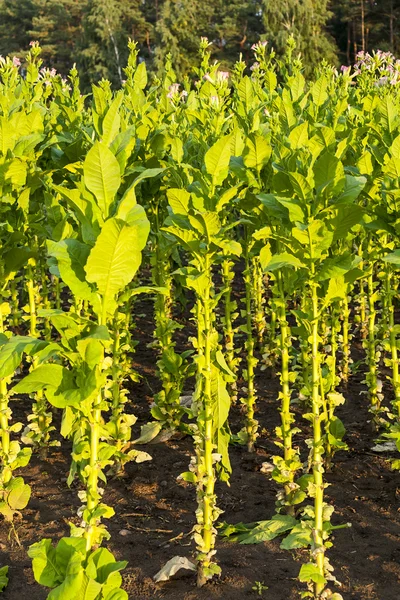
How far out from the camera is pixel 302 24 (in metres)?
32.5

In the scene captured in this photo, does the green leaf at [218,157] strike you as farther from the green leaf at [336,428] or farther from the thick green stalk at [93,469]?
the green leaf at [336,428]

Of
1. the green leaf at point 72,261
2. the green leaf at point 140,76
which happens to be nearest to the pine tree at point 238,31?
the green leaf at point 140,76

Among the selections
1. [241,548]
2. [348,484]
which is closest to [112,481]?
[241,548]

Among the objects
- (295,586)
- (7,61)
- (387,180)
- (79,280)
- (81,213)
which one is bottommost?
(295,586)

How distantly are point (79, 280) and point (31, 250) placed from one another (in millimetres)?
1724

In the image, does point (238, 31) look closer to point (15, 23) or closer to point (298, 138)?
point (15, 23)

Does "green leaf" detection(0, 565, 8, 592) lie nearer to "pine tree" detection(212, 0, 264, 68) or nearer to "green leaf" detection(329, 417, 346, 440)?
"green leaf" detection(329, 417, 346, 440)

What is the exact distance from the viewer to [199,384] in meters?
3.66

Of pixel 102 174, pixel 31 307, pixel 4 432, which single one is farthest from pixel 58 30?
pixel 102 174

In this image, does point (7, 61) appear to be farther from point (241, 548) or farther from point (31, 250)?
point (241, 548)

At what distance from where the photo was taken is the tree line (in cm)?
3262

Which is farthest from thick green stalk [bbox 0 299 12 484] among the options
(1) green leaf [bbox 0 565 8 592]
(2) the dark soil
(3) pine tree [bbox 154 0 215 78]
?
(3) pine tree [bbox 154 0 215 78]

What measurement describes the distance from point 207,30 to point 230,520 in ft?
131

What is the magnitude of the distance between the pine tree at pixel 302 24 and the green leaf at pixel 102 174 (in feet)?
101
